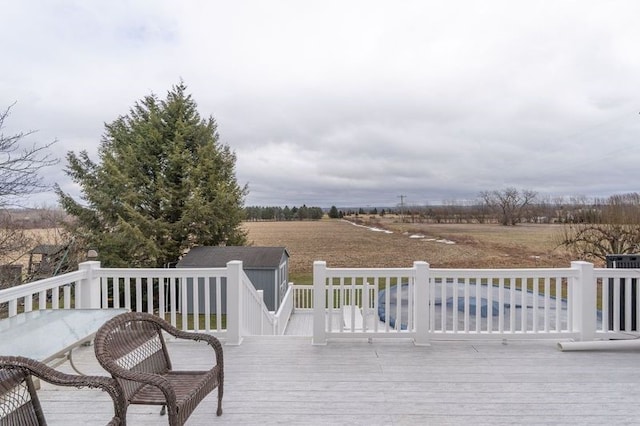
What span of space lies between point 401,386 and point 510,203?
8.67 m

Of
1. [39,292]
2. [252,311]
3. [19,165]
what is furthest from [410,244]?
[39,292]

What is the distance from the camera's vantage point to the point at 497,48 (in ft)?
22.5

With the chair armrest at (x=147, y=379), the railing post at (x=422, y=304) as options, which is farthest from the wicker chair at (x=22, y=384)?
the railing post at (x=422, y=304)

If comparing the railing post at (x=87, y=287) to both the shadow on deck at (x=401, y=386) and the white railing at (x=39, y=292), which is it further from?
the shadow on deck at (x=401, y=386)

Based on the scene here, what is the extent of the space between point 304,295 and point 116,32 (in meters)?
8.88

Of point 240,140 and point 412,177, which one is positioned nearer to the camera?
Answer: point 240,140

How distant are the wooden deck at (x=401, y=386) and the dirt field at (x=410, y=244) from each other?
22.2ft

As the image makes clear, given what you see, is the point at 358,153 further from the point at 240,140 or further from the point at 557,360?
the point at 557,360

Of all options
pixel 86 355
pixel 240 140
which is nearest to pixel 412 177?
pixel 240 140

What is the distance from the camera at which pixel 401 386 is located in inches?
112

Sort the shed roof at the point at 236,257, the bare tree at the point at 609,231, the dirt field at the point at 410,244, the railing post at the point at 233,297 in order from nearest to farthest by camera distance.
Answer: the railing post at the point at 233,297, the bare tree at the point at 609,231, the dirt field at the point at 410,244, the shed roof at the point at 236,257

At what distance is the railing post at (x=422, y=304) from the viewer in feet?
12.4

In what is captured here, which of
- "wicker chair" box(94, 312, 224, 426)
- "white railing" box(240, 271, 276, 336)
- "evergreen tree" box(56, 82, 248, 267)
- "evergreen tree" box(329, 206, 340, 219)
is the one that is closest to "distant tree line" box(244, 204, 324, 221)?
"evergreen tree" box(329, 206, 340, 219)

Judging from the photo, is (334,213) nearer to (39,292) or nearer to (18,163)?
(18,163)
